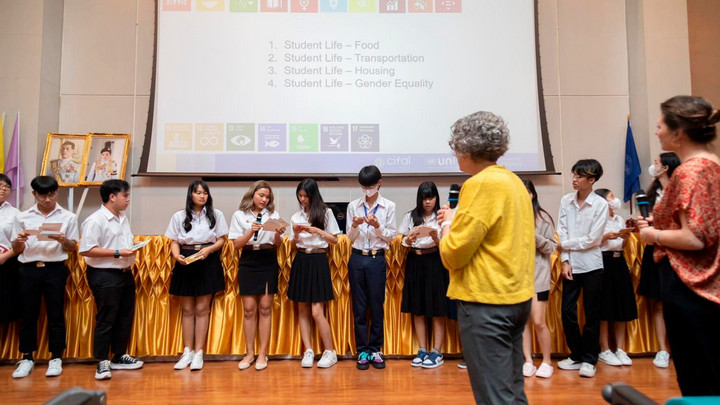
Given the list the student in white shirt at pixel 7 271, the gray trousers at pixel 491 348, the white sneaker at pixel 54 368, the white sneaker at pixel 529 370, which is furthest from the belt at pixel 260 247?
the gray trousers at pixel 491 348

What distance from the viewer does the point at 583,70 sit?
4914 millimetres

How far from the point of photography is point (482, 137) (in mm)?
1523

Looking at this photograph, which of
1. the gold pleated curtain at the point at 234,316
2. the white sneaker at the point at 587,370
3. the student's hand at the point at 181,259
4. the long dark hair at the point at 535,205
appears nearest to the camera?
the white sneaker at the point at 587,370

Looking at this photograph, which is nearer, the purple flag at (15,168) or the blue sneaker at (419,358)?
the blue sneaker at (419,358)

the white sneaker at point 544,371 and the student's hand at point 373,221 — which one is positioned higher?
the student's hand at point 373,221

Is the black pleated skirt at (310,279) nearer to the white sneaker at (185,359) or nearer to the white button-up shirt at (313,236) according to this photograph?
the white button-up shirt at (313,236)

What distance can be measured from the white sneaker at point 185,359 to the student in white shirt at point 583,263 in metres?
2.92

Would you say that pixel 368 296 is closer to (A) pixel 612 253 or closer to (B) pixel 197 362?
(B) pixel 197 362

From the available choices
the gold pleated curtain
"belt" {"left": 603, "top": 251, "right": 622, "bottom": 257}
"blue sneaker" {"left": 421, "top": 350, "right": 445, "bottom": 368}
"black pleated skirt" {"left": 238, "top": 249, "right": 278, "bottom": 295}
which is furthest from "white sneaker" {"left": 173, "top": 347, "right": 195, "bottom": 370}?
"belt" {"left": 603, "top": 251, "right": 622, "bottom": 257}

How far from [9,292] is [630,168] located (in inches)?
234

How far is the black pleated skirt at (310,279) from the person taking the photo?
3.45 m

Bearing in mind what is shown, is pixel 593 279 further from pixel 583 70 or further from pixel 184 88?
pixel 184 88

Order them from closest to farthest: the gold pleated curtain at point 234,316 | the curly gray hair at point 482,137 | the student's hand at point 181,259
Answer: the curly gray hair at point 482,137
the student's hand at point 181,259
the gold pleated curtain at point 234,316

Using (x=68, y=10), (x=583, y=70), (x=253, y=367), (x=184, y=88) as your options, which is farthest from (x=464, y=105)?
(x=68, y=10)
